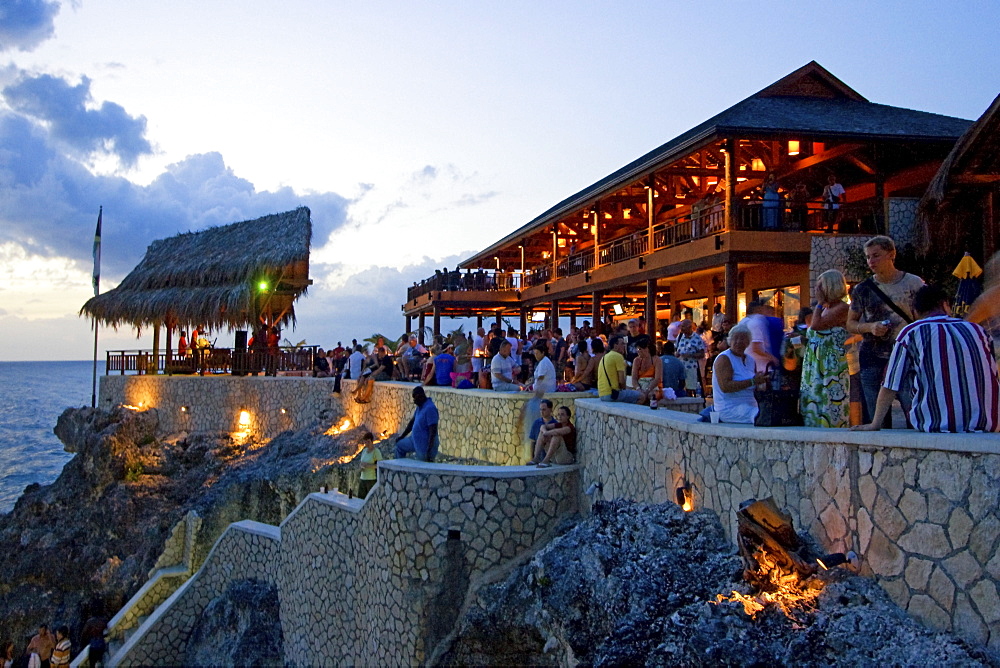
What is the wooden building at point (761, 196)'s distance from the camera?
49.4 feet

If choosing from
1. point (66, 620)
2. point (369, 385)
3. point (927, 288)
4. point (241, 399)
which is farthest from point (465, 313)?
point (927, 288)

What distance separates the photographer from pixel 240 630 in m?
13.2

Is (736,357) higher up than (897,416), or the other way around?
(736,357)

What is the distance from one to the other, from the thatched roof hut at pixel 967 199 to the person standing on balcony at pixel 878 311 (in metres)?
7.34

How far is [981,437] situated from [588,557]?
404 cm

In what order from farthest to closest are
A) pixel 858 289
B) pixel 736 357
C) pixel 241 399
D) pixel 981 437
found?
1. pixel 241 399
2. pixel 736 357
3. pixel 858 289
4. pixel 981 437

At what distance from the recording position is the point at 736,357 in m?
7.02

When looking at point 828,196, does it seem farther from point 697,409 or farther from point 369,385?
point 369,385

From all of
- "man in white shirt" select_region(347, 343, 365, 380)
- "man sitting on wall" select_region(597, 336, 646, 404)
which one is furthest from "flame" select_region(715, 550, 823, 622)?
"man in white shirt" select_region(347, 343, 365, 380)

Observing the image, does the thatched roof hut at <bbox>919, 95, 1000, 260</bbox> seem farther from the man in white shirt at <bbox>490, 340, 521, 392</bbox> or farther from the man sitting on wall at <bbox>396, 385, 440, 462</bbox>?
the man sitting on wall at <bbox>396, 385, 440, 462</bbox>

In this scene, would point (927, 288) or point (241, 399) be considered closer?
point (927, 288)

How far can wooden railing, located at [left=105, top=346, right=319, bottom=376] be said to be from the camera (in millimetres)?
24703

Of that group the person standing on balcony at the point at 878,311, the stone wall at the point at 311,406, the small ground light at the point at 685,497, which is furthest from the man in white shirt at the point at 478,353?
the person standing on balcony at the point at 878,311

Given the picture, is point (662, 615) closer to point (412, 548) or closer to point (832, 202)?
point (412, 548)
